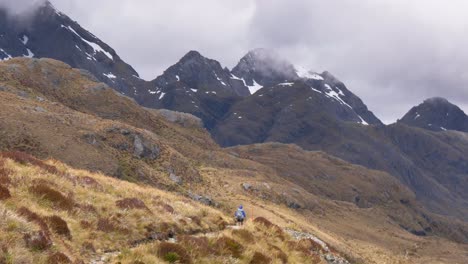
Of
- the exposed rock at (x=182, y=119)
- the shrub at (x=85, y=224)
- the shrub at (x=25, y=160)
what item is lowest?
the shrub at (x=85, y=224)

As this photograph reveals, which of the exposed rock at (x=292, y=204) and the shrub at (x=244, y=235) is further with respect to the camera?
the exposed rock at (x=292, y=204)

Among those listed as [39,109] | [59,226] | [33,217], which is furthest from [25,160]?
[39,109]

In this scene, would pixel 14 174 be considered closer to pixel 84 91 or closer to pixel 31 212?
pixel 31 212

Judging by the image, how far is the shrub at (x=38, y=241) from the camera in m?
13.2

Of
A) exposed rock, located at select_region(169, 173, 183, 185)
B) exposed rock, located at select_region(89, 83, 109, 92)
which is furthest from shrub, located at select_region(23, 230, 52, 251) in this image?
exposed rock, located at select_region(89, 83, 109, 92)

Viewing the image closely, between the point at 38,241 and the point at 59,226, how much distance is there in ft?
8.64

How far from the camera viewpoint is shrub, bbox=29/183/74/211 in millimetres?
18109

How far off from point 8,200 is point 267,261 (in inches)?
416

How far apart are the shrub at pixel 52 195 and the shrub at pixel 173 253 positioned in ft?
13.1

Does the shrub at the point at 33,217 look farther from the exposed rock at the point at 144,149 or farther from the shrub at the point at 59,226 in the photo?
the exposed rock at the point at 144,149

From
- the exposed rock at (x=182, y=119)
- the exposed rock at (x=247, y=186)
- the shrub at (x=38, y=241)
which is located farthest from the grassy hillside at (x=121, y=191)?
the exposed rock at (x=247, y=186)

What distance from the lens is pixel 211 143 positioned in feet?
506

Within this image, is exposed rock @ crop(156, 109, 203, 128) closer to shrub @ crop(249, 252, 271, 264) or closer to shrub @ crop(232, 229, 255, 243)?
shrub @ crop(232, 229, 255, 243)

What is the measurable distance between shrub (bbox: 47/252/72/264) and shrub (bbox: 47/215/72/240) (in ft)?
7.96
